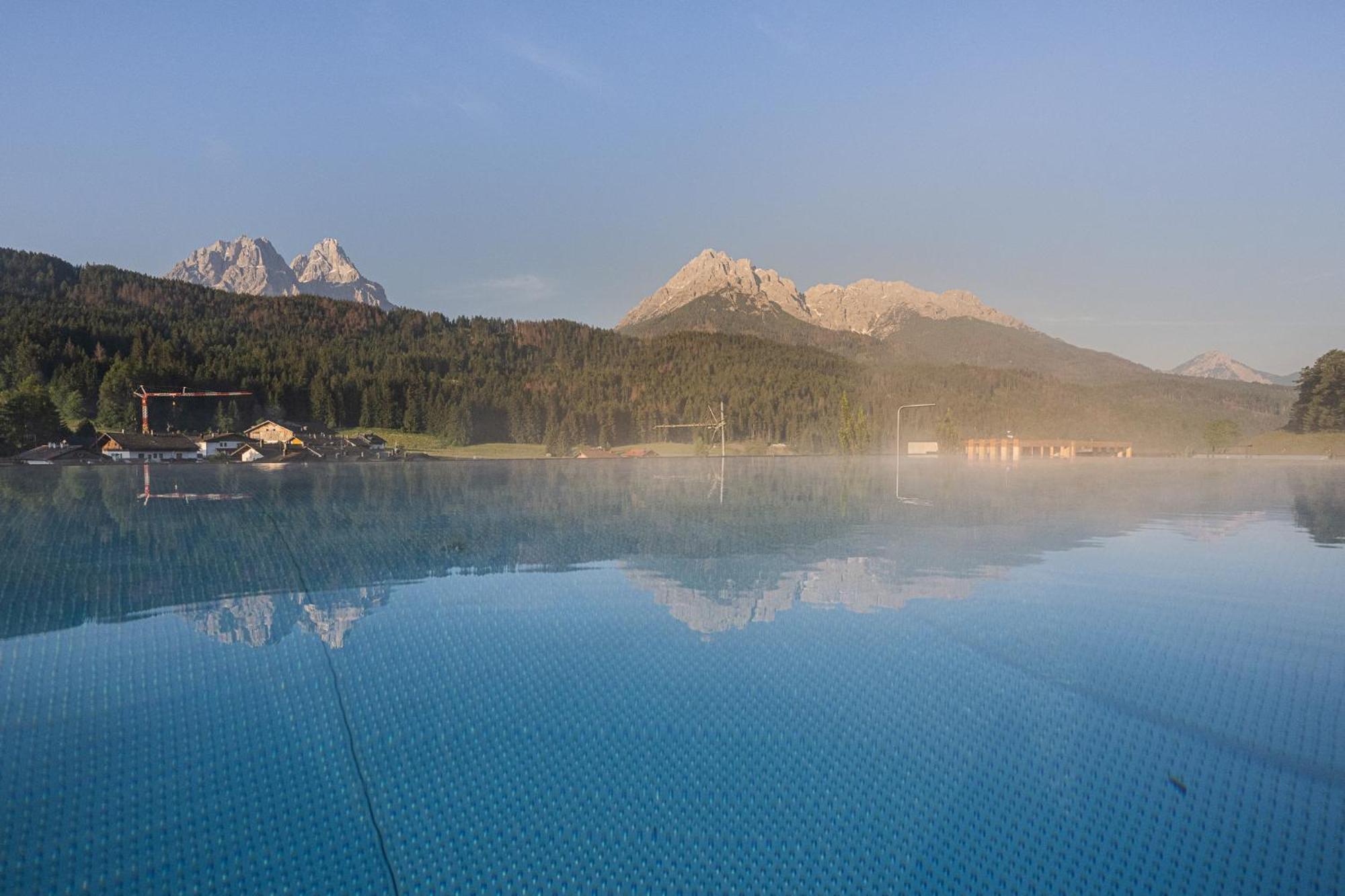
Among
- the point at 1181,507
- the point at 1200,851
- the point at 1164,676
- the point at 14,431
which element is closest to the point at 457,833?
the point at 1200,851

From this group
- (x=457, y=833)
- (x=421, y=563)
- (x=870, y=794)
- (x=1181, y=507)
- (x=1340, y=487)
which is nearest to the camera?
(x=457, y=833)

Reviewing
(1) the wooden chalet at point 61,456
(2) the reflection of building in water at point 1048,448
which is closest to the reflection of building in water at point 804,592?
(1) the wooden chalet at point 61,456

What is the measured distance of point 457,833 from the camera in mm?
4340

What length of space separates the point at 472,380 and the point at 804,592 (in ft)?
404

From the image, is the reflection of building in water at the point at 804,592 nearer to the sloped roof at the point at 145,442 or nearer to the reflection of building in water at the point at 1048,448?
the sloped roof at the point at 145,442

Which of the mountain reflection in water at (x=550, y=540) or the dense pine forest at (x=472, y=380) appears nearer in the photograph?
the mountain reflection in water at (x=550, y=540)

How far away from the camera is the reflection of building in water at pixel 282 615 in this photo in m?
8.52

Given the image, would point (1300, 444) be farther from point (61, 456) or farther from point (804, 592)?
point (61, 456)

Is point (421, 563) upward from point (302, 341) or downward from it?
downward

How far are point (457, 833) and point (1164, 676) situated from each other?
642cm

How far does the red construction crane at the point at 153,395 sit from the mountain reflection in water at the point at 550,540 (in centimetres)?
5796

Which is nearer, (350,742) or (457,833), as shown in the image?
(457,833)

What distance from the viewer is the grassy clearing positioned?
9625 cm

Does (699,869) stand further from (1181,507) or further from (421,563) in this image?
(1181,507)
